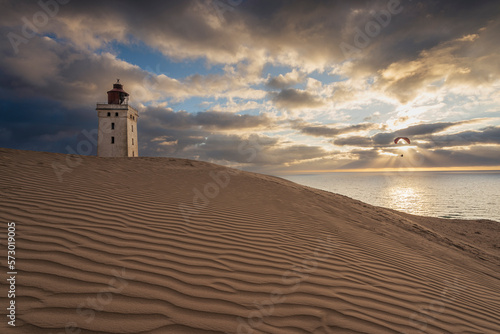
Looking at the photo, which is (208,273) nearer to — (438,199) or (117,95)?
(117,95)

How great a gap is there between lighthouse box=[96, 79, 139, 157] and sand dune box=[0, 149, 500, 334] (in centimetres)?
2371

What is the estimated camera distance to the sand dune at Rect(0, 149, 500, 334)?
5.45 feet

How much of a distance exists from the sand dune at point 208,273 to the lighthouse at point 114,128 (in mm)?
23710

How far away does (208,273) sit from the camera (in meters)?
2.26

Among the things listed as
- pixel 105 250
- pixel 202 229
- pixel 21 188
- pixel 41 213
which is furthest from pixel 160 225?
pixel 21 188

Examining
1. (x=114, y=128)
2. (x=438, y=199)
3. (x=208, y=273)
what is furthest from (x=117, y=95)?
(x=438, y=199)

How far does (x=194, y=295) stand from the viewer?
1.90 metres

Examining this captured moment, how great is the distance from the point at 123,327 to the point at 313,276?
6.16 ft

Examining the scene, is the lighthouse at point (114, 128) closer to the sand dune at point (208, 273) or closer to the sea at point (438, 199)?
the sand dune at point (208, 273)

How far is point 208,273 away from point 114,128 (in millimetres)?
29285

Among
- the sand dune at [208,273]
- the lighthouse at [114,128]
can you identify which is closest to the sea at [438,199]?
the sand dune at [208,273]

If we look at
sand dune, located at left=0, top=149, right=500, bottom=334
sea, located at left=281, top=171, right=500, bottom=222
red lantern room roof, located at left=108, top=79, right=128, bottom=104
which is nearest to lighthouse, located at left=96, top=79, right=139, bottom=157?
red lantern room roof, located at left=108, top=79, right=128, bottom=104

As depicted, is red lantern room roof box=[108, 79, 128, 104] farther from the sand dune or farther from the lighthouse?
the sand dune

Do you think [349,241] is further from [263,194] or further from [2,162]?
[2,162]
